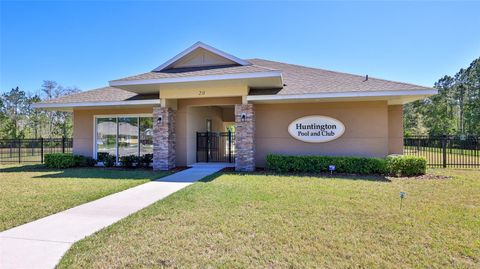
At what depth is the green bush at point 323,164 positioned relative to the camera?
31.4 feet

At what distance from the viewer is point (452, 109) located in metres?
39.6

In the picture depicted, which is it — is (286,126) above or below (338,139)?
above

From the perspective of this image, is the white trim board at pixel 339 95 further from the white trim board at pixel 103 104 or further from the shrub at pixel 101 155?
the shrub at pixel 101 155

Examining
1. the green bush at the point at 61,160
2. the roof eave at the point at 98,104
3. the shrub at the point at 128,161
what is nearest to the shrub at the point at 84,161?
the green bush at the point at 61,160

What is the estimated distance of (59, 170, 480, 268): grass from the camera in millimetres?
3322

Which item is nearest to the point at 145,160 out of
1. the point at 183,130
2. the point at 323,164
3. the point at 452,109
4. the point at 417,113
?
the point at 183,130

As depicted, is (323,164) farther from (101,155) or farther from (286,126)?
(101,155)

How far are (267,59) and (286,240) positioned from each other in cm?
1357

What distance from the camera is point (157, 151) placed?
11.3m

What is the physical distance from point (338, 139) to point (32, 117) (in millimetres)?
42667

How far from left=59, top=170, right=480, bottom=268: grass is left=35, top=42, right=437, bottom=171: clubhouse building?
162 inches

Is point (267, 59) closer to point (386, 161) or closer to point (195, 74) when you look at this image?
point (195, 74)

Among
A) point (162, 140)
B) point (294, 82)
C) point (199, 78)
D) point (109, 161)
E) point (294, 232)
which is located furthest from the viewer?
point (109, 161)

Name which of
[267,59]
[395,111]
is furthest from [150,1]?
[395,111]
